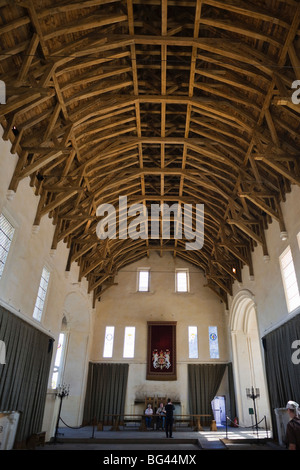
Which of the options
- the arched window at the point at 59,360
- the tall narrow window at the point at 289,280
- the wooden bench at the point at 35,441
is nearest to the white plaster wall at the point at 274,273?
the tall narrow window at the point at 289,280

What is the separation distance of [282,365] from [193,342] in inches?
313

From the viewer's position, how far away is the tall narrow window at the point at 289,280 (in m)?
9.25

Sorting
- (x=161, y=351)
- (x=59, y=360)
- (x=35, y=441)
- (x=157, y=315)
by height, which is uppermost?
(x=157, y=315)

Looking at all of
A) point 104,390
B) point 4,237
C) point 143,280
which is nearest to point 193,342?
point 143,280

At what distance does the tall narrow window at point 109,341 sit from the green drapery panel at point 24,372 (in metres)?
6.65

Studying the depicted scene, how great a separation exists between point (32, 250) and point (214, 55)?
7.09 meters

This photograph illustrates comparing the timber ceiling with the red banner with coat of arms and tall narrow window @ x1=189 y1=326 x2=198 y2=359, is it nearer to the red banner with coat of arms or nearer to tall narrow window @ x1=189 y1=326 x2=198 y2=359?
tall narrow window @ x1=189 y1=326 x2=198 y2=359

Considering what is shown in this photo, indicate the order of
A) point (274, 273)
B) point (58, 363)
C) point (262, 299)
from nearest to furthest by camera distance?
point (274, 273), point (262, 299), point (58, 363)

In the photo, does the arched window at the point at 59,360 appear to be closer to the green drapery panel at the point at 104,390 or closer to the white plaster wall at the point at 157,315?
the green drapery panel at the point at 104,390

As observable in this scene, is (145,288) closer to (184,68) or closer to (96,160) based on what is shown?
(96,160)

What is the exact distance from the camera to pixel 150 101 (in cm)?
962

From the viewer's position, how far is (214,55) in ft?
27.4

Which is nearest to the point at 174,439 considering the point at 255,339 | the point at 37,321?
the point at 37,321

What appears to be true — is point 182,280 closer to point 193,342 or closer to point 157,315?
point 157,315
